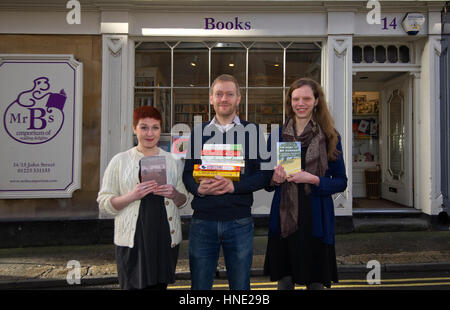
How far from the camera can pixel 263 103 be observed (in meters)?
6.89

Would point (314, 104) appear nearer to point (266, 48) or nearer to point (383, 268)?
point (383, 268)

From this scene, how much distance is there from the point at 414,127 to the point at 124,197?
706cm

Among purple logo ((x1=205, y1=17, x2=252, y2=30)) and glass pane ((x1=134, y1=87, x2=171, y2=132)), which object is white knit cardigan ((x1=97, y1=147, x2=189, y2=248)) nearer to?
glass pane ((x1=134, y1=87, x2=171, y2=132))

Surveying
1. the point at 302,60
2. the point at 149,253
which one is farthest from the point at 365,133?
the point at 149,253

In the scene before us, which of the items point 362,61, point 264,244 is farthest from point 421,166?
point 264,244

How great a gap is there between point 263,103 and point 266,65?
826 millimetres

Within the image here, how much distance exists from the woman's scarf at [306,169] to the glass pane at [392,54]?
585 centimetres

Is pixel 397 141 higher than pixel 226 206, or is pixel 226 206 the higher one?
pixel 397 141

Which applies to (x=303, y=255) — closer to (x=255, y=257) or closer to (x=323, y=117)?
(x=323, y=117)

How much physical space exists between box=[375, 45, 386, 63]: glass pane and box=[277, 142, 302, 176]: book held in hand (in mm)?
5923

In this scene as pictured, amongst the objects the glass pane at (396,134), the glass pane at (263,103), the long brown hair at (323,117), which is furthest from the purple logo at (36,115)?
the glass pane at (396,134)

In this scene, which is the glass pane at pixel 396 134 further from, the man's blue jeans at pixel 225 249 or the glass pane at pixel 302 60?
the man's blue jeans at pixel 225 249

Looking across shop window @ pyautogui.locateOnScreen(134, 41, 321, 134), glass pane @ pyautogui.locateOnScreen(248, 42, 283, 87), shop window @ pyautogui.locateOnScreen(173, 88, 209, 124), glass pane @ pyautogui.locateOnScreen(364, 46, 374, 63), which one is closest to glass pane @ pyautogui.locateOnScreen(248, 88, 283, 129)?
shop window @ pyautogui.locateOnScreen(134, 41, 321, 134)

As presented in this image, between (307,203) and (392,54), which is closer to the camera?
Answer: (307,203)
